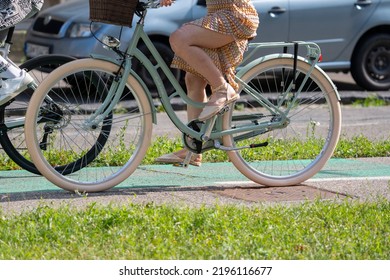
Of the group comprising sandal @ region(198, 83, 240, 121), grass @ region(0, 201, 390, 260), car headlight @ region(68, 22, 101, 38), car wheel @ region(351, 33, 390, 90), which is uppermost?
sandal @ region(198, 83, 240, 121)

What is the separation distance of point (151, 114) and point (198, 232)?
4.42 ft

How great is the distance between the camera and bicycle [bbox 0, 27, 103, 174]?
25.1ft

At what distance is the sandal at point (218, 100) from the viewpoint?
7.24m

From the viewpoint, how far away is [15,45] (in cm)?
1781

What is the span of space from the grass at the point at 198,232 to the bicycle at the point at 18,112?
3.80ft

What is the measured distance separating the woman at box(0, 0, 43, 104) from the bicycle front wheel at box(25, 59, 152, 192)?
0.66 feet

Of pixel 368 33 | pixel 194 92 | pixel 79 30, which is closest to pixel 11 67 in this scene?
pixel 194 92

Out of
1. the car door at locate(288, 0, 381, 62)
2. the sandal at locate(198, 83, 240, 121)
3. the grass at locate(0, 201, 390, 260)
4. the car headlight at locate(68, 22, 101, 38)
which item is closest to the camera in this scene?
the grass at locate(0, 201, 390, 260)

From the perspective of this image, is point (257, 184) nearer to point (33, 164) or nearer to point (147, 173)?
point (147, 173)

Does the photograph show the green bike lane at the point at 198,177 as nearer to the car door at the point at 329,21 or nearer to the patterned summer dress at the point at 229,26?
the patterned summer dress at the point at 229,26

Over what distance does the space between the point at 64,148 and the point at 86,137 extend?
473 millimetres

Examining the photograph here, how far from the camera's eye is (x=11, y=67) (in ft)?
24.4

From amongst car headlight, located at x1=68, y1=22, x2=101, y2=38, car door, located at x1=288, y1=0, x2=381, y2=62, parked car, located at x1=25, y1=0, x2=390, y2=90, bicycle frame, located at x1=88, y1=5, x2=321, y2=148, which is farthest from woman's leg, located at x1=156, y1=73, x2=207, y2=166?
car door, located at x1=288, y1=0, x2=381, y2=62

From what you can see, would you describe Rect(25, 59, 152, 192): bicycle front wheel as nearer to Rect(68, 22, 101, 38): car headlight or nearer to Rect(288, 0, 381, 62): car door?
Rect(68, 22, 101, 38): car headlight
